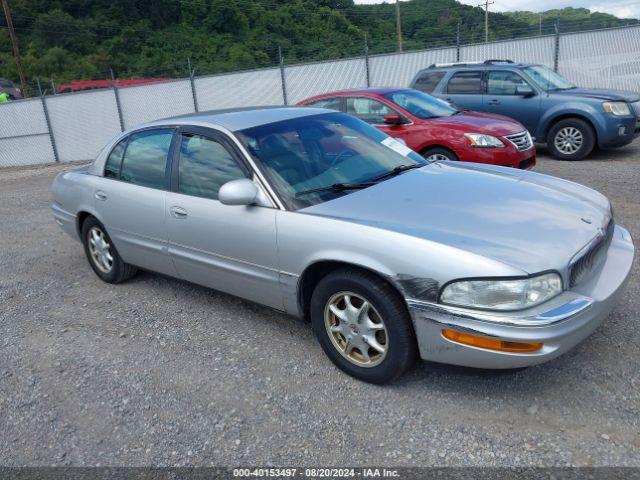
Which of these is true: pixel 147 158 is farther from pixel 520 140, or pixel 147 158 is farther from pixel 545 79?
pixel 545 79

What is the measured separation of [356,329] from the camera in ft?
10.1

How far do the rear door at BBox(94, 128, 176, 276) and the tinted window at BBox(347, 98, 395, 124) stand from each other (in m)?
4.10

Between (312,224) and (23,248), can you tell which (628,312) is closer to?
(312,224)

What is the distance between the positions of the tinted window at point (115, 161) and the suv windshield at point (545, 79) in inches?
297

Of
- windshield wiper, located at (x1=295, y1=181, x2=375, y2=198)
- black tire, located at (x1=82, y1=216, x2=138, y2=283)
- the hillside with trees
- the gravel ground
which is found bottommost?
the gravel ground

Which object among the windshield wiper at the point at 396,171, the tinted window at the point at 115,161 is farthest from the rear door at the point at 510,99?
the tinted window at the point at 115,161

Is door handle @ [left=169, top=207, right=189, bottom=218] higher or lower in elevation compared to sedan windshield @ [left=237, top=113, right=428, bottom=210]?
lower

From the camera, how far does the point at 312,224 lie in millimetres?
3156

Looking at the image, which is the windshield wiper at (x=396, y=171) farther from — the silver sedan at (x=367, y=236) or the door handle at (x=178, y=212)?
the door handle at (x=178, y=212)

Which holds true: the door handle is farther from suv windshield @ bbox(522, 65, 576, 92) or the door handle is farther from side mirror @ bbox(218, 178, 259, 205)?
suv windshield @ bbox(522, 65, 576, 92)

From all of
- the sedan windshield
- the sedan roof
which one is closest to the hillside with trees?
the sedan roof

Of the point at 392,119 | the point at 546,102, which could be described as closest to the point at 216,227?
the point at 392,119

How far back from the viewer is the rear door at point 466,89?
32.9ft

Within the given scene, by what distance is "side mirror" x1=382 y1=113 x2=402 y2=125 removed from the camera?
7.49 m
